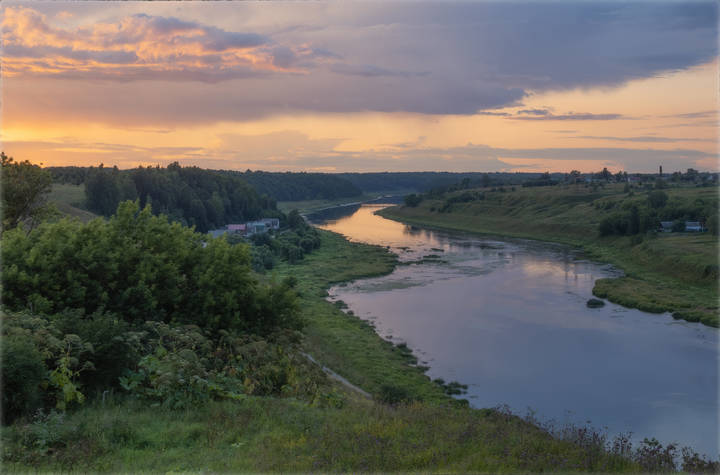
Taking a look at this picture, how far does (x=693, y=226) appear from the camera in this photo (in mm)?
69625

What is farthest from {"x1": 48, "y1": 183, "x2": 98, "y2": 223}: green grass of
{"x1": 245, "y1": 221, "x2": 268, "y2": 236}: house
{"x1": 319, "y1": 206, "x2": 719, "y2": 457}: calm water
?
{"x1": 319, "y1": 206, "x2": 719, "y2": 457}: calm water

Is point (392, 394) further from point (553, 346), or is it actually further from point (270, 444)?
point (270, 444)

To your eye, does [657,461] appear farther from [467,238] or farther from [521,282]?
[467,238]

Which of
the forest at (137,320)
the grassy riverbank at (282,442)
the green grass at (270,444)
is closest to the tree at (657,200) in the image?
the forest at (137,320)

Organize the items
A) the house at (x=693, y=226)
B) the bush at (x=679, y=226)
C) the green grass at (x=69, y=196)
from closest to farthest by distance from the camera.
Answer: the house at (x=693, y=226) → the bush at (x=679, y=226) → the green grass at (x=69, y=196)

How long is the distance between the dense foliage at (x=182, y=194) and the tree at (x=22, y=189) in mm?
32355

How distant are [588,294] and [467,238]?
4370 cm

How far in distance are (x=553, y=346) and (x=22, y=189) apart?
98.2ft

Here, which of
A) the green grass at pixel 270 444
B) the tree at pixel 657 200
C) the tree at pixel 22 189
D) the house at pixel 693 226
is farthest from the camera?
the tree at pixel 657 200

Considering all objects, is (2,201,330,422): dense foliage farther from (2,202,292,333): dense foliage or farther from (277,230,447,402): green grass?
(277,230,447,402): green grass

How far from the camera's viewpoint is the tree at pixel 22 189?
31047 millimetres

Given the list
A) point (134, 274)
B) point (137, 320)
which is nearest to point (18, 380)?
point (137, 320)

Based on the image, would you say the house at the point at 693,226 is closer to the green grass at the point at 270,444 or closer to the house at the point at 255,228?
the house at the point at 255,228

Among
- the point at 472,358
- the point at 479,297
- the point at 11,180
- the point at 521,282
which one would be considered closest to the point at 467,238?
the point at 521,282
